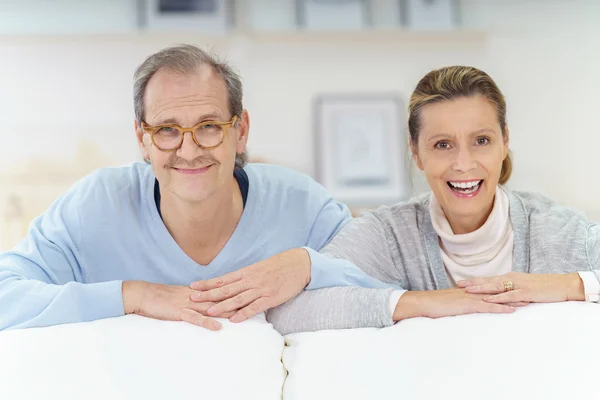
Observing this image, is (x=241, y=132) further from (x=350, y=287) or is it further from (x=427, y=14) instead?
(x=427, y=14)

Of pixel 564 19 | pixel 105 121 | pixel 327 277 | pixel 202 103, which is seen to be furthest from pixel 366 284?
pixel 564 19

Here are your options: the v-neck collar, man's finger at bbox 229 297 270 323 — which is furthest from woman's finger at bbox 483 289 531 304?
the v-neck collar

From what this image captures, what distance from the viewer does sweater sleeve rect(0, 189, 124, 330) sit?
1.24 m

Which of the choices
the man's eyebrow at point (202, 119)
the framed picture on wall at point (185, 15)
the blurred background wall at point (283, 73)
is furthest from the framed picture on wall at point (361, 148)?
the man's eyebrow at point (202, 119)

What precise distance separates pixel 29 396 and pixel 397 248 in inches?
33.4

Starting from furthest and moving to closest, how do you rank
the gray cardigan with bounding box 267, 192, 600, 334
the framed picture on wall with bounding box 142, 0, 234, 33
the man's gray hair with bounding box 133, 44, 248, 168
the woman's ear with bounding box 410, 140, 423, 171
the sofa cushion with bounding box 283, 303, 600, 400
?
the framed picture on wall with bounding box 142, 0, 234, 33 → the woman's ear with bounding box 410, 140, 423, 171 → the man's gray hair with bounding box 133, 44, 248, 168 → the gray cardigan with bounding box 267, 192, 600, 334 → the sofa cushion with bounding box 283, 303, 600, 400

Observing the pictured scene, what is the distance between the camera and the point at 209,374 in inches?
41.8

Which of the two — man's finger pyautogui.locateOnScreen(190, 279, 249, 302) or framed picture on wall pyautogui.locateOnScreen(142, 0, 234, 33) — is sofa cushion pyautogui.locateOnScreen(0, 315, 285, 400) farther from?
framed picture on wall pyautogui.locateOnScreen(142, 0, 234, 33)

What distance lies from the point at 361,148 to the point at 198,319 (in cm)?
224

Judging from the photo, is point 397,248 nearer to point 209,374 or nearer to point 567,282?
point 567,282

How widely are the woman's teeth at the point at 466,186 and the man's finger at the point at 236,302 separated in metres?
0.52

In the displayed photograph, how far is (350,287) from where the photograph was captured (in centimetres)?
134

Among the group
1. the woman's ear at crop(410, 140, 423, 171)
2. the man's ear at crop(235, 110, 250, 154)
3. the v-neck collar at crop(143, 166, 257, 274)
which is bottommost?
the v-neck collar at crop(143, 166, 257, 274)

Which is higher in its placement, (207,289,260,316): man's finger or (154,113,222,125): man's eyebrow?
(154,113,222,125): man's eyebrow
